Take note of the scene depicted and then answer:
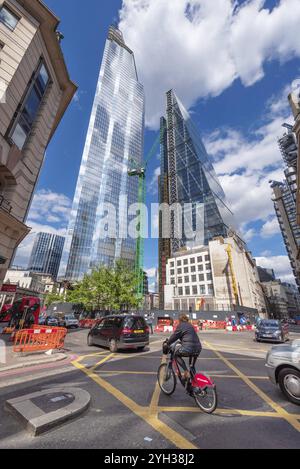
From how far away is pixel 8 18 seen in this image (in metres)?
12.1

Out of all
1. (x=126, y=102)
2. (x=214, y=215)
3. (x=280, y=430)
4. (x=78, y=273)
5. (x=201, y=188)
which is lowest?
(x=280, y=430)

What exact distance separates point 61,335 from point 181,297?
67.1 metres

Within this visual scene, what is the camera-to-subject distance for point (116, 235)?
9150cm

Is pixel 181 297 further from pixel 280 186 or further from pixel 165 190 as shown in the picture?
pixel 280 186

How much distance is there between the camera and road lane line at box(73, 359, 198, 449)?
2.82 metres

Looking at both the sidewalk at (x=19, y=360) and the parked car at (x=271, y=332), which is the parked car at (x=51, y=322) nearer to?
the sidewalk at (x=19, y=360)

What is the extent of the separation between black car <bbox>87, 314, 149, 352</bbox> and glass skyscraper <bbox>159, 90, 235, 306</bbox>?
81.2m

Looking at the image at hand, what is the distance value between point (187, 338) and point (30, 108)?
52.7 ft

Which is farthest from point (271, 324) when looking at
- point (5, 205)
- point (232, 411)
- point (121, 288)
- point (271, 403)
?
point (121, 288)

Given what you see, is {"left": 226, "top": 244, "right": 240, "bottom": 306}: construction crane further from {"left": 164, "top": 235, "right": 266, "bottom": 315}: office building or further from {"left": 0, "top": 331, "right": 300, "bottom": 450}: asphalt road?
{"left": 0, "top": 331, "right": 300, "bottom": 450}: asphalt road

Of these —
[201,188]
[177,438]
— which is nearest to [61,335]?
[177,438]

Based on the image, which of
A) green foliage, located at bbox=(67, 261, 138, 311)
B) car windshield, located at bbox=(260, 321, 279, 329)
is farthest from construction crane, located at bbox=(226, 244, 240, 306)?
car windshield, located at bbox=(260, 321, 279, 329)

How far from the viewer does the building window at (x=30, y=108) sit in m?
12.5

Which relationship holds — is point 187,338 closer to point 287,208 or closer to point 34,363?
point 34,363
